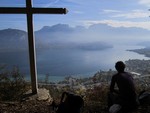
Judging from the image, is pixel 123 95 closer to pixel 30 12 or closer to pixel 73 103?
pixel 73 103

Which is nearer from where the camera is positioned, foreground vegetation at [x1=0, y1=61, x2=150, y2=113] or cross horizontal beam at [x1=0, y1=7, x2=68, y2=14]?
foreground vegetation at [x1=0, y1=61, x2=150, y2=113]

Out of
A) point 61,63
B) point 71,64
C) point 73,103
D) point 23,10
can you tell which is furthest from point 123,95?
point 71,64

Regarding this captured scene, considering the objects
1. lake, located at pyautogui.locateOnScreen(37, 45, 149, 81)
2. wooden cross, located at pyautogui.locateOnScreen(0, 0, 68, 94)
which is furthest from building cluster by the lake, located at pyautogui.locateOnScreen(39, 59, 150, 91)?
lake, located at pyautogui.locateOnScreen(37, 45, 149, 81)

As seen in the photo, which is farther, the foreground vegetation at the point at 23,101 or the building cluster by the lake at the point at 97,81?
the building cluster by the lake at the point at 97,81

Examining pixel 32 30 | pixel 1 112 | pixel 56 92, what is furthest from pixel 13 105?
pixel 56 92

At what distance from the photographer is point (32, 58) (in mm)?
8906

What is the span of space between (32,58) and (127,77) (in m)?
3.04

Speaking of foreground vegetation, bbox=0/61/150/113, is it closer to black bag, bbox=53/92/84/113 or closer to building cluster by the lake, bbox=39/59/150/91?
building cluster by the lake, bbox=39/59/150/91

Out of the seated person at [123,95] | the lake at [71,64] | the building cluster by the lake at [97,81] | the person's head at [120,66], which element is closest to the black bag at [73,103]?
the seated person at [123,95]

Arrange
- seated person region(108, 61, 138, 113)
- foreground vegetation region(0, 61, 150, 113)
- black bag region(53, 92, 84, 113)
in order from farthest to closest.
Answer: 1. foreground vegetation region(0, 61, 150, 113)
2. seated person region(108, 61, 138, 113)
3. black bag region(53, 92, 84, 113)

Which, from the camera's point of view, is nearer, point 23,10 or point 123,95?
point 123,95

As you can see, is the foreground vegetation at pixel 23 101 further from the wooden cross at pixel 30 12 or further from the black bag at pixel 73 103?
the black bag at pixel 73 103

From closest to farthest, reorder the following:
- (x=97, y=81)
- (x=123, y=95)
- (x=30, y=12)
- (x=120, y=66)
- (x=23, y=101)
→ 1. (x=123, y=95)
2. (x=120, y=66)
3. (x=23, y=101)
4. (x=30, y=12)
5. (x=97, y=81)

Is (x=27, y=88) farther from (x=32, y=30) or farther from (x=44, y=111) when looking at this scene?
(x=44, y=111)
